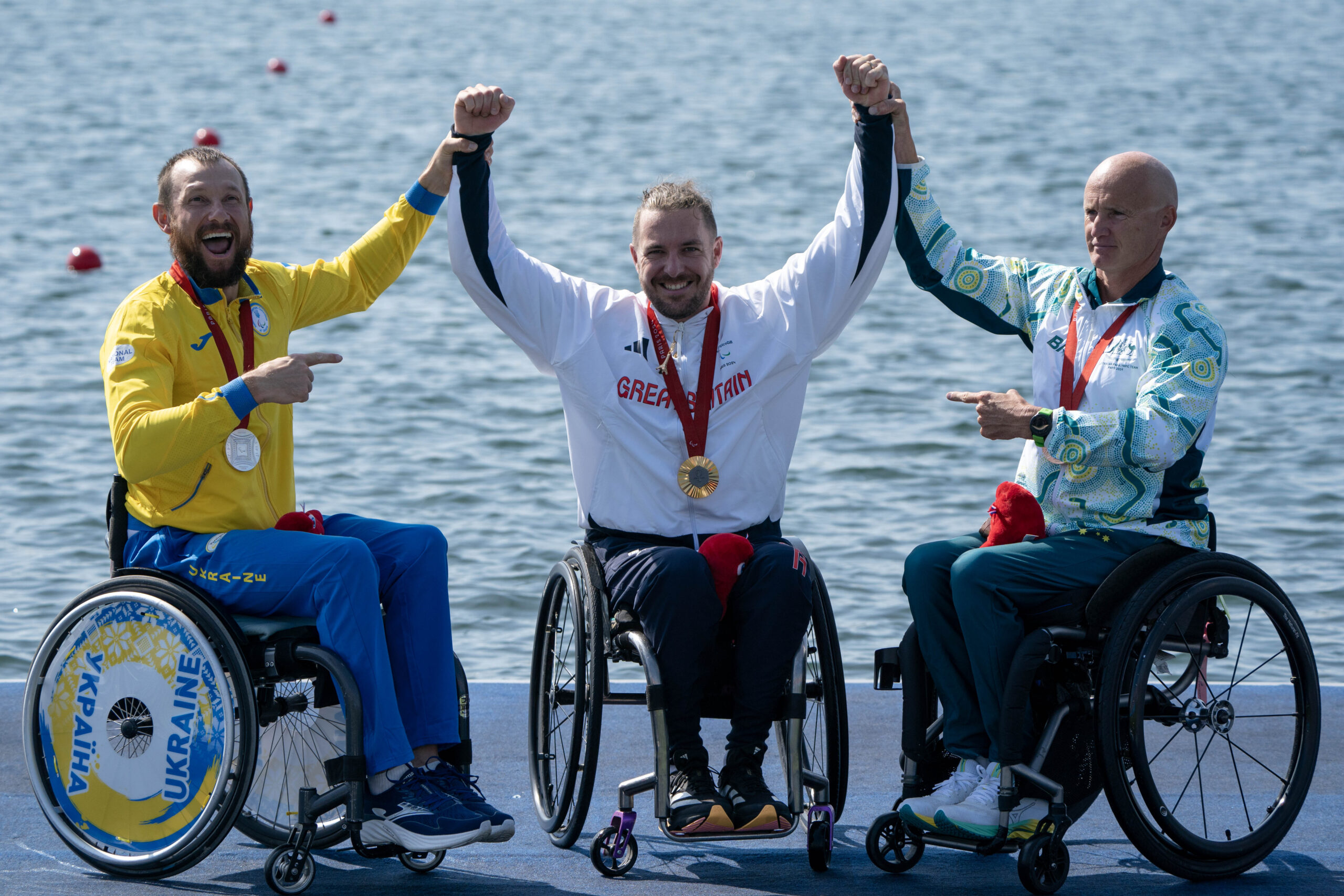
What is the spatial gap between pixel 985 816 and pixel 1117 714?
31 centimetres

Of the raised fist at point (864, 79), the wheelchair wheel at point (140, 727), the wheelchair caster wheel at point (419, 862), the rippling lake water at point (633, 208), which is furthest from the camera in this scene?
the rippling lake water at point (633, 208)

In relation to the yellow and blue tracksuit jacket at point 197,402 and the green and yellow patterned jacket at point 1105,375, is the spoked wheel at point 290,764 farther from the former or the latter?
the green and yellow patterned jacket at point 1105,375

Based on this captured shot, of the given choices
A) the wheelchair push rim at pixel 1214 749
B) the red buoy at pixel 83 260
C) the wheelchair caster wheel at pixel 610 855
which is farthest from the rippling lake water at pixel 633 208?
the wheelchair caster wheel at pixel 610 855

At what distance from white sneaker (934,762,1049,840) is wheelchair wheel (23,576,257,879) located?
48.6 inches

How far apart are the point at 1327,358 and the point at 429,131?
10.5 meters

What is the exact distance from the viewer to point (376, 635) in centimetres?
301

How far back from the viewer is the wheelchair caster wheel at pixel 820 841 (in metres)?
3.10

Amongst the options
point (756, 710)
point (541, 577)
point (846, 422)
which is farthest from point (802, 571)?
point (846, 422)

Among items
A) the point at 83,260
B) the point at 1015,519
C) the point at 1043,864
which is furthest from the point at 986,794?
the point at 83,260

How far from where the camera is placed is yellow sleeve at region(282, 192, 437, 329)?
11.4 ft

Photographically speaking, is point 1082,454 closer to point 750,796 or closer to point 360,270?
point 750,796

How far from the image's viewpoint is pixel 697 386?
11.1 ft

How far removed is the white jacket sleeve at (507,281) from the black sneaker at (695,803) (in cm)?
86

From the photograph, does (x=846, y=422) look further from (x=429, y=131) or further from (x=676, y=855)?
(x=429, y=131)
